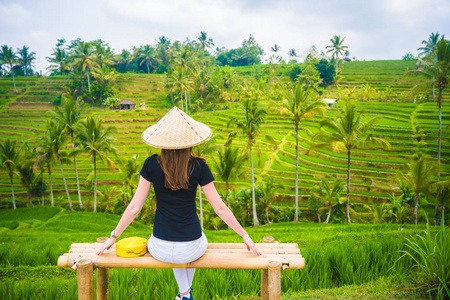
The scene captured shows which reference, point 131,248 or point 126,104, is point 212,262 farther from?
point 126,104

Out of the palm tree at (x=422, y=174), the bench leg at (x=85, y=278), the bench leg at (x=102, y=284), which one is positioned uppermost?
the bench leg at (x=85, y=278)

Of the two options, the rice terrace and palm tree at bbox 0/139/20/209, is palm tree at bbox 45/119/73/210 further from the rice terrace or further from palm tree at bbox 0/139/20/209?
palm tree at bbox 0/139/20/209

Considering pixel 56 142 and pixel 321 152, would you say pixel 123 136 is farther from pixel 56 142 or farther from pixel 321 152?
pixel 321 152

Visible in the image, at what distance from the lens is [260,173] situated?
1984 cm

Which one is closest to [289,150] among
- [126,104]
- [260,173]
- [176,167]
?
[260,173]

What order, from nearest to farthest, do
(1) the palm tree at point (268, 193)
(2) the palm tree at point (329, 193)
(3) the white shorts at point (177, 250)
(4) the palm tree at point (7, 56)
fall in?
→ (3) the white shorts at point (177, 250)
(2) the palm tree at point (329, 193)
(1) the palm tree at point (268, 193)
(4) the palm tree at point (7, 56)

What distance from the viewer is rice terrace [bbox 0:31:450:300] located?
2910 mm

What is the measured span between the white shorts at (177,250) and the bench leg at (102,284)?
0.57 metres

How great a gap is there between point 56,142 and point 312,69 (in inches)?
1328

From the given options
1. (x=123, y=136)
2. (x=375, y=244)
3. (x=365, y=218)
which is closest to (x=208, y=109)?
(x=123, y=136)

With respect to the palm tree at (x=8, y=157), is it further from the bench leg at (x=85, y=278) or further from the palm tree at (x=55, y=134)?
the bench leg at (x=85, y=278)

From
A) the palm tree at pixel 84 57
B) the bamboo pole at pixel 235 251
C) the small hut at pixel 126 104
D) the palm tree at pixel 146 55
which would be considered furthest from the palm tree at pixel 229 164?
the palm tree at pixel 146 55

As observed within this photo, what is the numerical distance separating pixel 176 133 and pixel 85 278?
43.8 inches

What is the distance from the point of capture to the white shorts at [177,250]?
1.90m
